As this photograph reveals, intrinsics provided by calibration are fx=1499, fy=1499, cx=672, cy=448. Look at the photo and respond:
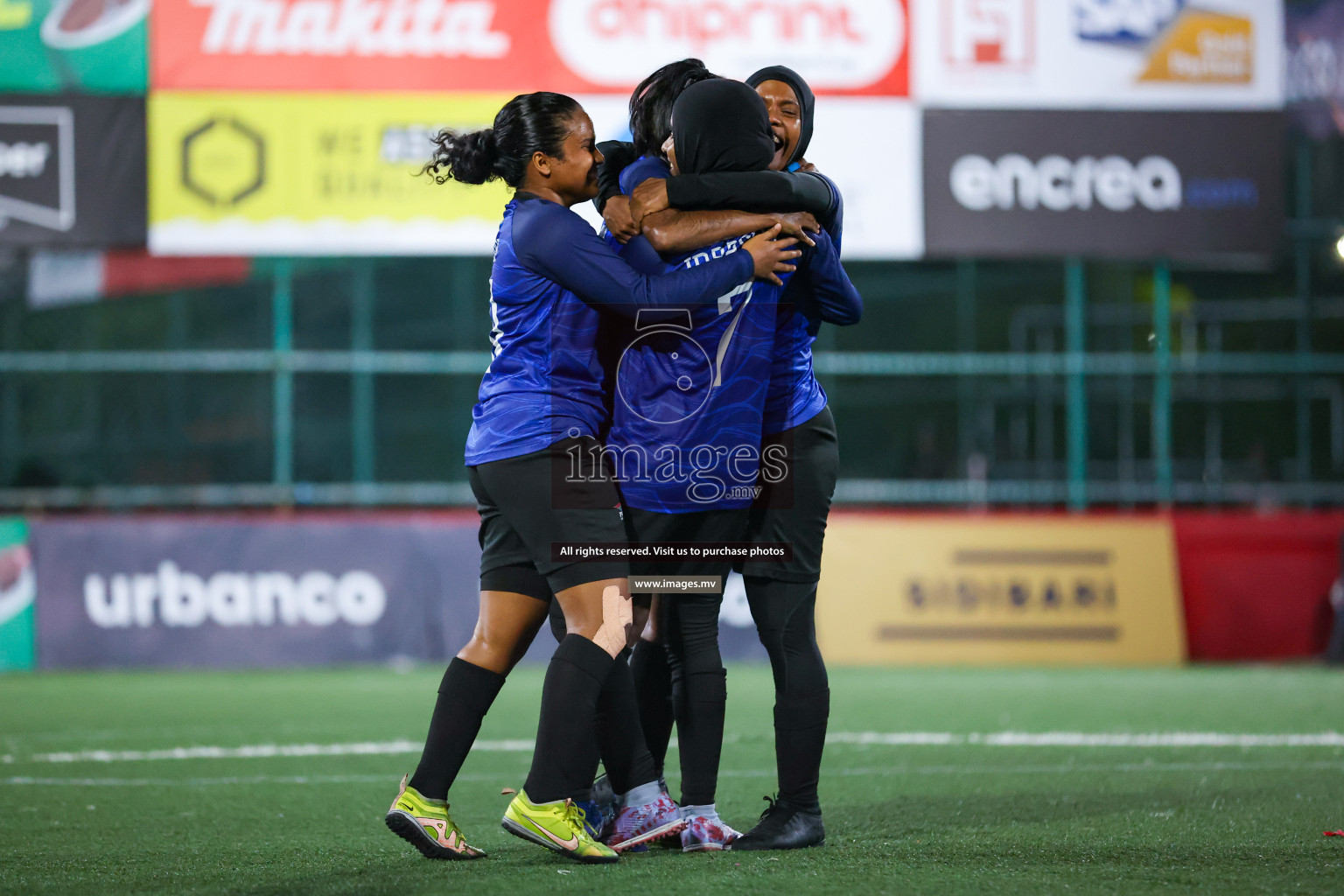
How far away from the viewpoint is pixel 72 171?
10875 mm

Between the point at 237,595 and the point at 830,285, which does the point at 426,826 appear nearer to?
the point at 830,285

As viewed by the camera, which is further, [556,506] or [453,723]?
[453,723]

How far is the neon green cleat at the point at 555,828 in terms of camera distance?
144 inches

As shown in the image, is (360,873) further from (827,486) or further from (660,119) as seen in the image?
(660,119)

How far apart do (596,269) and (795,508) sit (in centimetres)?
92

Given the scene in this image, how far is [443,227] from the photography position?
1112cm

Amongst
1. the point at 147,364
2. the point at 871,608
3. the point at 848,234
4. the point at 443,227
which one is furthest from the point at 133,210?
the point at 871,608

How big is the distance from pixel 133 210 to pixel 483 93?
2.69 metres

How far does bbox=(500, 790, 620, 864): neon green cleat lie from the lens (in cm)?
365

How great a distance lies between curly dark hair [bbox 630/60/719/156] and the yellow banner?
6.98 metres

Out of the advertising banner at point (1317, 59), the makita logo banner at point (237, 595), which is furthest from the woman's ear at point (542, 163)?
the advertising banner at point (1317, 59)

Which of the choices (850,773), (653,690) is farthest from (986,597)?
(653,690)

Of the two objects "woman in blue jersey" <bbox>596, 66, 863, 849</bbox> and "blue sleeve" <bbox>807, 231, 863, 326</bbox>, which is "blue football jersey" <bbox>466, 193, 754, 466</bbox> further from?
"blue sleeve" <bbox>807, 231, 863, 326</bbox>

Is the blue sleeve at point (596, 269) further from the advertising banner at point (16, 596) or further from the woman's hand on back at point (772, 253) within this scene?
the advertising banner at point (16, 596)
